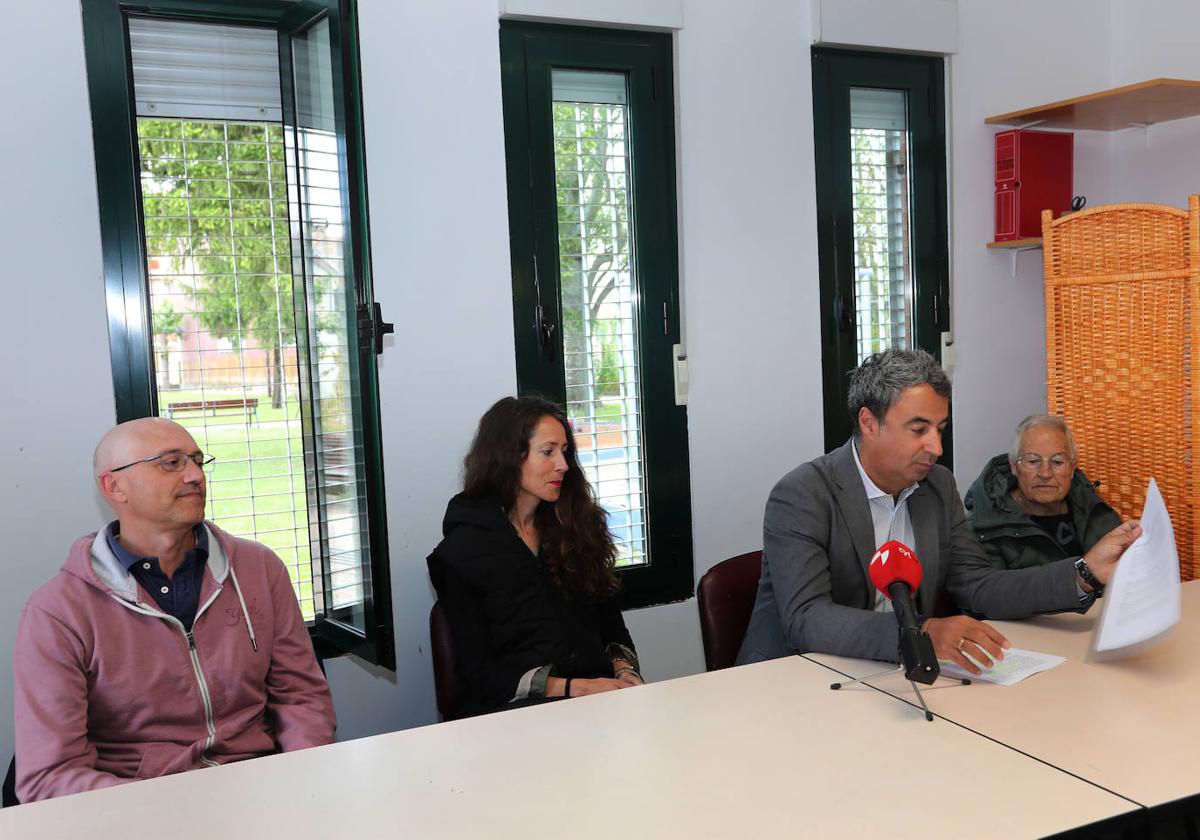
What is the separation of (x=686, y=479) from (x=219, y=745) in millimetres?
1956

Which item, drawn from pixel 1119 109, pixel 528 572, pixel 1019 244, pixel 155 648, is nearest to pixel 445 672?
pixel 528 572

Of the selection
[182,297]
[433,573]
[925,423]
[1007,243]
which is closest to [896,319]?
[1007,243]

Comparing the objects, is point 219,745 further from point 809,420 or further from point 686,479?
point 809,420

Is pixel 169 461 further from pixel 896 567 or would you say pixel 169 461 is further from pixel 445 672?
pixel 896 567

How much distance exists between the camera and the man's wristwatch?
223 centimetres

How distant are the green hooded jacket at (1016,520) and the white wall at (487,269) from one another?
788 mm

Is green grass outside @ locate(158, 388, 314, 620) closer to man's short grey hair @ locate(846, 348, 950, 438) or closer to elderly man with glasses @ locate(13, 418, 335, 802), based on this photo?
elderly man with glasses @ locate(13, 418, 335, 802)

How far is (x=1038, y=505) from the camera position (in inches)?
129

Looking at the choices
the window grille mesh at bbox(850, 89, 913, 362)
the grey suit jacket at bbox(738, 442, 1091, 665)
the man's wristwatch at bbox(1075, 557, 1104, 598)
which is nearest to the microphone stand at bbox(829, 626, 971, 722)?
the grey suit jacket at bbox(738, 442, 1091, 665)

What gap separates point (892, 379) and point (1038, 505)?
3.96 ft

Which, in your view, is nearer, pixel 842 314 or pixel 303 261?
pixel 303 261

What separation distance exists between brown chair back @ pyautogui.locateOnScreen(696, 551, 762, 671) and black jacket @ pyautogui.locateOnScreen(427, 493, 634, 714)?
32cm

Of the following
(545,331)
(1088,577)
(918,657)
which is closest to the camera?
(918,657)

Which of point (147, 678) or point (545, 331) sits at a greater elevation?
point (545, 331)
